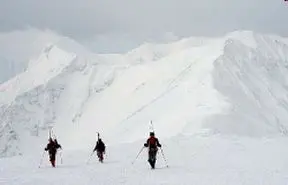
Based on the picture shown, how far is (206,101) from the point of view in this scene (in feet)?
424

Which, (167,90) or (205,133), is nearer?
(205,133)

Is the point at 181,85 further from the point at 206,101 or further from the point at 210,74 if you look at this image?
the point at 206,101

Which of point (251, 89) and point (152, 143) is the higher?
point (251, 89)

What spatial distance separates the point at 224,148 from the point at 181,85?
5101 inches

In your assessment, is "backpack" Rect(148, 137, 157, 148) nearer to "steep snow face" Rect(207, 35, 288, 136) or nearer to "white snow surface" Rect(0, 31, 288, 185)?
"white snow surface" Rect(0, 31, 288, 185)

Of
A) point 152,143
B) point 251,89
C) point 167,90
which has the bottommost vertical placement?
point 152,143

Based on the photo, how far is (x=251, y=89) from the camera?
16338cm

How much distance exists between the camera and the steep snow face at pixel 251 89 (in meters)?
110

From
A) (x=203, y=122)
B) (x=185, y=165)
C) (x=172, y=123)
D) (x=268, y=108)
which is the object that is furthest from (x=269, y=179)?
(x=268, y=108)

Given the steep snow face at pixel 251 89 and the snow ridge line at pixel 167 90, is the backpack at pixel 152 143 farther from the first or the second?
the snow ridge line at pixel 167 90

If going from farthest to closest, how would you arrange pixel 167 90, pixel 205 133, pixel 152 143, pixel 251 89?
pixel 167 90
pixel 251 89
pixel 205 133
pixel 152 143

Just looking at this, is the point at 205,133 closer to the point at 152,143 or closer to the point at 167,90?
the point at 152,143

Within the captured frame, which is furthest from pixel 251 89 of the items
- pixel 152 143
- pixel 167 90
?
pixel 152 143

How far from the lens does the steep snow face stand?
10984 centimetres
